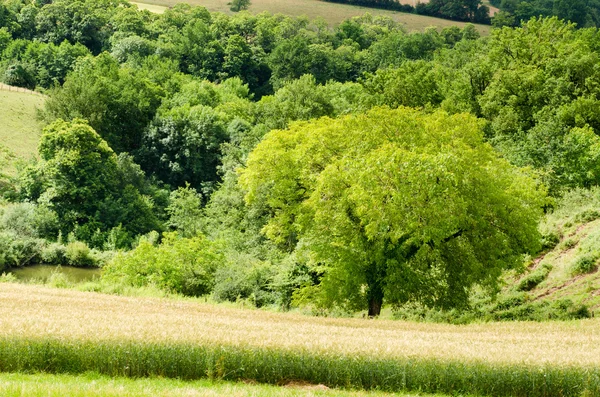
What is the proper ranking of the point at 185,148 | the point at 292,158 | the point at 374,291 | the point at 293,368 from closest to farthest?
the point at 293,368 → the point at 374,291 → the point at 292,158 → the point at 185,148

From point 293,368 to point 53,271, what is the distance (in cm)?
5200

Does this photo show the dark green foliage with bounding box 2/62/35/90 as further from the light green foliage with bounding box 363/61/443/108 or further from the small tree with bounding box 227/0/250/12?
the small tree with bounding box 227/0/250/12

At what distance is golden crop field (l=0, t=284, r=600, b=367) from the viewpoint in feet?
61.2

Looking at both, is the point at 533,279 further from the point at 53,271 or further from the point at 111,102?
the point at 111,102

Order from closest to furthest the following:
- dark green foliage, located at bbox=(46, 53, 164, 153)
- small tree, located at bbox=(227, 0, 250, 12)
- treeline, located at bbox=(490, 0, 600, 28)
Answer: dark green foliage, located at bbox=(46, 53, 164, 153) → treeline, located at bbox=(490, 0, 600, 28) → small tree, located at bbox=(227, 0, 250, 12)

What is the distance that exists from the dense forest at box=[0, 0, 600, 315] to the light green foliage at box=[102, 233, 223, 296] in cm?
14

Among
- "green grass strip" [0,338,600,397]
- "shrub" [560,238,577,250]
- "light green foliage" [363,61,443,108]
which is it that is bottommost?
"shrub" [560,238,577,250]

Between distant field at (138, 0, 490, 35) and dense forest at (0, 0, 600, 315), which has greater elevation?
distant field at (138, 0, 490, 35)

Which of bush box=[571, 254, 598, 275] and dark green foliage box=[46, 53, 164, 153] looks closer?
bush box=[571, 254, 598, 275]

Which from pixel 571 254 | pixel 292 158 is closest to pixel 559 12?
pixel 292 158

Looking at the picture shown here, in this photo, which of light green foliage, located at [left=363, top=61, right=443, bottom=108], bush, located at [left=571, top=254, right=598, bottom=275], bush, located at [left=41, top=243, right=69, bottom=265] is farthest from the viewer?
light green foliage, located at [left=363, top=61, right=443, bottom=108]

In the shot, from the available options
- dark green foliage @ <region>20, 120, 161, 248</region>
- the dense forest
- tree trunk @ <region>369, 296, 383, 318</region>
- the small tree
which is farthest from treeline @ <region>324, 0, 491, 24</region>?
tree trunk @ <region>369, 296, 383, 318</region>

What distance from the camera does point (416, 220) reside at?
33969mm

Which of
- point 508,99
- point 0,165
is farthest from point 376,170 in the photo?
point 0,165
